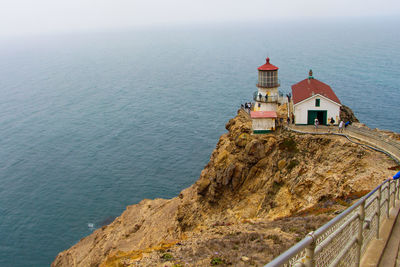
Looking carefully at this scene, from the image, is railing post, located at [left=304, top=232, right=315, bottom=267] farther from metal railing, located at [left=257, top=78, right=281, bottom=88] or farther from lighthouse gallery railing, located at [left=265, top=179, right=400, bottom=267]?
metal railing, located at [left=257, top=78, right=281, bottom=88]

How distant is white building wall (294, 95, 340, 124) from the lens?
34969mm

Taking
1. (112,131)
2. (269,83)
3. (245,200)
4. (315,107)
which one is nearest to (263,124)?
(315,107)

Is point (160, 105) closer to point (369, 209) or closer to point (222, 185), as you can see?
point (222, 185)

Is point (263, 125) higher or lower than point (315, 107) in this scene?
lower

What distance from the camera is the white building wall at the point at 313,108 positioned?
34969 mm

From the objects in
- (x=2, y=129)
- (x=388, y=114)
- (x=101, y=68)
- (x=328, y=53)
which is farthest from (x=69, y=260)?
(x=328, y=53)

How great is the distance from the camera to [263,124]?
35625 mm

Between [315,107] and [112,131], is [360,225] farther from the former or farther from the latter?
[112,131]

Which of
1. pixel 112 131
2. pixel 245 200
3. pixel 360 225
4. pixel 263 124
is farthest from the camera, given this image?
pixel 112 131

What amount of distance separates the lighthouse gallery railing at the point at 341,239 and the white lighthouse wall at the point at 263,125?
2522 centimetres

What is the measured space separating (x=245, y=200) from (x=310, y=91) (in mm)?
13860

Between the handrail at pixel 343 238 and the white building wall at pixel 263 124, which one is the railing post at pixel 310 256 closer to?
the handrail at pixel 343 238

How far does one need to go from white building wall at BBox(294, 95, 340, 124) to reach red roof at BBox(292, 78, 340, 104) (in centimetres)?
50

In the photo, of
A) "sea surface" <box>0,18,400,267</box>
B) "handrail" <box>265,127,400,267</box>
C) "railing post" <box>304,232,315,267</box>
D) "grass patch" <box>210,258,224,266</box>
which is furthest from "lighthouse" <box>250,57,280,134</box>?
"railing post" <box>304,232,315,267</box>
